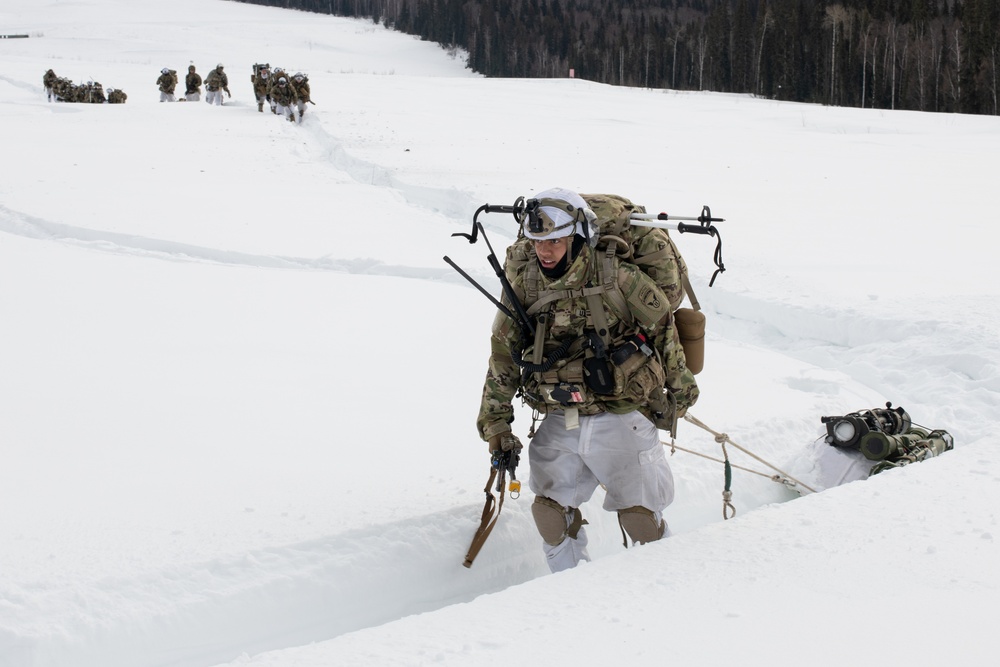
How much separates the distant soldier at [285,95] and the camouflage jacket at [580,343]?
16.8 m

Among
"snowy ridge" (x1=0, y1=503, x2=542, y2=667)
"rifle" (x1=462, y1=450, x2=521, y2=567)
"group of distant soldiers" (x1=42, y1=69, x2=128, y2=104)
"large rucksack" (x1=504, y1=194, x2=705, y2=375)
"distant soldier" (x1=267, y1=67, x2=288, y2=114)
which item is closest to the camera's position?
"snowy ridge" (x1=0, y1=503, x2=542, y2=667)

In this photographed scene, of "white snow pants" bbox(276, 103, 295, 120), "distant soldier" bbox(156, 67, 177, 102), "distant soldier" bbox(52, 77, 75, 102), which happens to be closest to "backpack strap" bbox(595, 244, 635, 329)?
"white snow pants" bbox(276, 103, 295, 120)

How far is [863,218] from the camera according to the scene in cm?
1079

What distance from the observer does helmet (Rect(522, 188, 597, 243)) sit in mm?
3303

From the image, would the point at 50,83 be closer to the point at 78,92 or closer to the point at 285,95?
the point at 78,92

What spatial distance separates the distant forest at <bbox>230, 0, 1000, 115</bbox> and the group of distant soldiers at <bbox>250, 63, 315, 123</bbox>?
2203cm

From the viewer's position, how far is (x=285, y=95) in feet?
63.2

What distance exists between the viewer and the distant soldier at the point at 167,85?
23.5 m

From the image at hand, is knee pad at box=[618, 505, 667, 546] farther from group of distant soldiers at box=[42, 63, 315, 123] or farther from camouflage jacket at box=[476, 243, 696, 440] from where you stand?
group of distant soldiers at box=[42, 63, 315, 123]

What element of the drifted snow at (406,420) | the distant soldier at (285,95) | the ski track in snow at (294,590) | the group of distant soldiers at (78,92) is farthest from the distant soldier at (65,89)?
the ski track in snow at (294,590)

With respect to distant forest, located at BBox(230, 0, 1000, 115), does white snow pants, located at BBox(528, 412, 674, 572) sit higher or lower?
lower

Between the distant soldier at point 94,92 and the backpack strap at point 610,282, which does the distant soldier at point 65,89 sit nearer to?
the distant soldier at point 94,92

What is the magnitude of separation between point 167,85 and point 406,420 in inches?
848

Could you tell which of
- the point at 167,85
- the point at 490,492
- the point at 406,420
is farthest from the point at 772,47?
the point at 490,492
